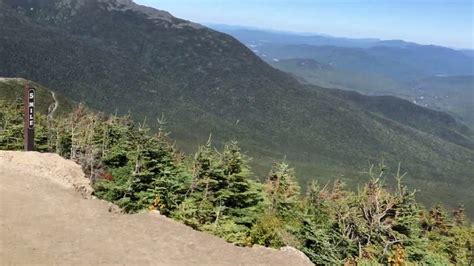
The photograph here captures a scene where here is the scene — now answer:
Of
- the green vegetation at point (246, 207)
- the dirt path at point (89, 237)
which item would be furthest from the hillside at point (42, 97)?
the dirt path at point (89, 237)

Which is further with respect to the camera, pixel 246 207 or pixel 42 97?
pixel 42 97

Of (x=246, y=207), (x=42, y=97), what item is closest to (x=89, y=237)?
A: (x=246, y=207)

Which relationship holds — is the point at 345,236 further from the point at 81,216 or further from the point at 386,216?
the point at 81,216

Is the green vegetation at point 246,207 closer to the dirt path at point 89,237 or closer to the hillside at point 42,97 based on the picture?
the dirt path at point 89,237

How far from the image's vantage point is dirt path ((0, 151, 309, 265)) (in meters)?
16.1

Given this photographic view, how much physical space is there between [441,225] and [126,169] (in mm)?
42410

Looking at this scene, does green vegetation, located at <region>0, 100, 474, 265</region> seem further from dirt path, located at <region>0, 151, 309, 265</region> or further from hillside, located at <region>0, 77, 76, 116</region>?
hillside, located at <region>0, 77, 76, 116</region>

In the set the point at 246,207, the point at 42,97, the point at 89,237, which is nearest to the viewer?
the point at 89,237

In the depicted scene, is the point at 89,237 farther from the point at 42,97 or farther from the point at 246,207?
the point at 42,97

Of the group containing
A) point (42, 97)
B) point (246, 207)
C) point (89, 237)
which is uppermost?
point (89, 237)

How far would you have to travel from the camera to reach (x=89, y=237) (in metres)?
17.6

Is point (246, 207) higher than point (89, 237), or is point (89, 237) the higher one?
point (89, 237)

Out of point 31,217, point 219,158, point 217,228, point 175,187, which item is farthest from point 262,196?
point 31,217

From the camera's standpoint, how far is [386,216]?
26703 millimetres
